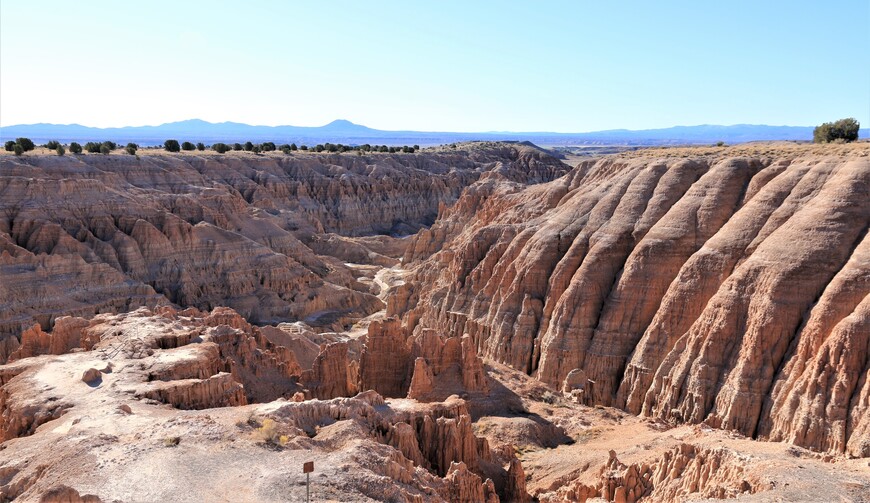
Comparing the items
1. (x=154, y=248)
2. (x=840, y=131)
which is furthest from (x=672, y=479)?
(x=154, y=248)

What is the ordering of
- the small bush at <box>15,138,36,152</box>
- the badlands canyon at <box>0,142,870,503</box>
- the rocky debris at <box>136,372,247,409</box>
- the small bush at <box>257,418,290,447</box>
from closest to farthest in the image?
the badlands canyon at <box>0,142,870,503</box> < the small bush at <box>257,418,290,447</box> < the rocky debris at <box>136,372,247,409</box> < the small bush at <box>15,138,36,152</box>

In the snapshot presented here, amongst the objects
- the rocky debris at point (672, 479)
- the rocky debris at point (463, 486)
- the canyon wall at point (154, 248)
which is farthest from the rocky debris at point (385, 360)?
the canyon wall at point (154, 248)

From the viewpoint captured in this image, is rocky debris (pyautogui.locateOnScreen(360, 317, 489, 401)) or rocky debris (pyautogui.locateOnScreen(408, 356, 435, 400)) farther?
rocky debris (pyautogui.locateOnScreen(360, 317, 489, 401))

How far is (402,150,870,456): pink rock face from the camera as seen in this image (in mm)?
37844

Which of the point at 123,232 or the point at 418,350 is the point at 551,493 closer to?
the point at 418,350

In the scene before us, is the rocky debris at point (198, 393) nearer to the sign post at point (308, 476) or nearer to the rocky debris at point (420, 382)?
the rocky debris at point (420, 382)

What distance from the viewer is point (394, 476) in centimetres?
2661

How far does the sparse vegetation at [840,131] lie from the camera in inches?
2562

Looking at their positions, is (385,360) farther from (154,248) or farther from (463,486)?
(154,248)

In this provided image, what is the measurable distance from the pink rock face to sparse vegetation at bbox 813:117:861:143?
18082mm

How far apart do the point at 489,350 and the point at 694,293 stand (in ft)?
51.3

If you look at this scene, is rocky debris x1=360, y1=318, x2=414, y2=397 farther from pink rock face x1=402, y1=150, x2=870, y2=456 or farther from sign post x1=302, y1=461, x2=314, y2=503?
sign post x1=302, y1=461, x2=314, y2=503

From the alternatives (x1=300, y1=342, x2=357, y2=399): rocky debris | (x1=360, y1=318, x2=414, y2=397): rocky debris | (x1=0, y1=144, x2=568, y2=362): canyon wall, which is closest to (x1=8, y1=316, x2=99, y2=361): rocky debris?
(x1=300, y1=342, x2=357, y2=399): rocky debris

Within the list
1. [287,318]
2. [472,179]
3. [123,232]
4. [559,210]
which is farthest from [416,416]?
[472,179]
